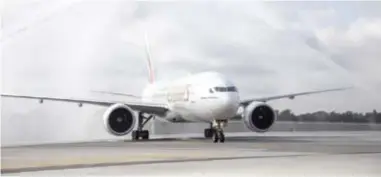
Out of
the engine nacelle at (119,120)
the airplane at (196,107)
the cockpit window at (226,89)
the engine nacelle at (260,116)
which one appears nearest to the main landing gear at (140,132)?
the airplane at (196,107)

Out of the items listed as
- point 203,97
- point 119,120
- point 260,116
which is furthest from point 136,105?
point 260,116

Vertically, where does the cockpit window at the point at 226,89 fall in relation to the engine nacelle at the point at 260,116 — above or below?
above

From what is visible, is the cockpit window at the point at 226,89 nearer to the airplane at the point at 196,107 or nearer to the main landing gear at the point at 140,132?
the airplane at the point at 196,107

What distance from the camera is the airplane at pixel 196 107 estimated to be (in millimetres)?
29078

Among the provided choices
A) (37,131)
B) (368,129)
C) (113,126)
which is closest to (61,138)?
(37,131)

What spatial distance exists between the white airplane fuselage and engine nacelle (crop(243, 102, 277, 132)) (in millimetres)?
2199

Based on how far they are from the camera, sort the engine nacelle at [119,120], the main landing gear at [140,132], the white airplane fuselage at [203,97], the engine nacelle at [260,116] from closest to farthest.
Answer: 1. the white airplane fuselage at [203,97]
2. the engine nacelle at [119,120]
3. the engine nacelle at [260,116]
4. the main landing gear at [140,132]

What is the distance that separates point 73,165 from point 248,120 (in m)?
17.4

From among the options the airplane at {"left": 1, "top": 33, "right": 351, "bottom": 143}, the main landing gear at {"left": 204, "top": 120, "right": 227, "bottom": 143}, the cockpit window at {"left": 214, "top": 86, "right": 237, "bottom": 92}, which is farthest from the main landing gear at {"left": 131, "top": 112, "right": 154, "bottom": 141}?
the cockpit window at {"left": 214, "top": 86, "right": 237, "bottom": 92}

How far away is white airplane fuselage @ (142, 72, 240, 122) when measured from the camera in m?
28.9

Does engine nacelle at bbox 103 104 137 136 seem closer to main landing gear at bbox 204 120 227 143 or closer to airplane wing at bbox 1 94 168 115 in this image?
airplane wing at bbox 1 94 168 115

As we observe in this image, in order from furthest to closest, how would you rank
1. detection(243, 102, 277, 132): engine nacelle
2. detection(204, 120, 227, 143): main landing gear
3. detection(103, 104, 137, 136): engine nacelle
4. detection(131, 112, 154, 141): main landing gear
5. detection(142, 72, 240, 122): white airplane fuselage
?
detection(131, 112, 154, 141): main landing gear < detection(243, 102, 277, 132): engine nacelle < detection(103, 104, 137, 136): engine nacelle < detection(142, 72, 240, 122): white airplane fuselage < detection(204, 120, 227, 143): main landing gear

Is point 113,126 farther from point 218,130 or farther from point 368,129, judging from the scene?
point 368,129

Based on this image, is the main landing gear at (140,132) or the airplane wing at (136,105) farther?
the main landing gear at (140,132)
